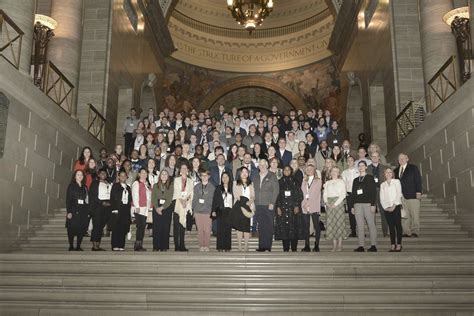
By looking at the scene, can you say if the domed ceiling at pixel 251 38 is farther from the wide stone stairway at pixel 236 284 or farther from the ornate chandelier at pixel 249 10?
the wide stone stairway at pixel 236 284

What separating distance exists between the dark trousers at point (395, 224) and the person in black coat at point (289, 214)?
1314mm

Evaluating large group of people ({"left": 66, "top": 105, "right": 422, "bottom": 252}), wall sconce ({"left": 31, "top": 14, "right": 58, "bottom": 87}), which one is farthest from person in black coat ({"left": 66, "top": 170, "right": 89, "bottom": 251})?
wall sconce ({"left": 31, "top": 14, "right": 58, "bottom": 87})

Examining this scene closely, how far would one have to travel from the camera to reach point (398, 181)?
809 centimetres

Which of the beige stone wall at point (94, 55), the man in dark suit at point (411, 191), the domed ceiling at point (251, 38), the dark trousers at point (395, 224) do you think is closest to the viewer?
the dark trousers at point (395, 224)

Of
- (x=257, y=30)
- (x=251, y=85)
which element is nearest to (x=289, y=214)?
(x=251, y=85)

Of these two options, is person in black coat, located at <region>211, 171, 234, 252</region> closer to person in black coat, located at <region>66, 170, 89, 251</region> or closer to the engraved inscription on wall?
person in black coat, located at <region>66, 170, 89, 251</region>

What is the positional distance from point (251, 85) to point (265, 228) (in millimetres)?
21643

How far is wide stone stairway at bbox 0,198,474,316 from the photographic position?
20.3 ft

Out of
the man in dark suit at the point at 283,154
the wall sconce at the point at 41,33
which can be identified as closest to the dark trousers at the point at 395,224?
the man in dark suit at the point at 283,154

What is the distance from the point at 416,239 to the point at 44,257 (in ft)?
18.5

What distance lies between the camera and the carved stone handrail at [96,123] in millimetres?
14001

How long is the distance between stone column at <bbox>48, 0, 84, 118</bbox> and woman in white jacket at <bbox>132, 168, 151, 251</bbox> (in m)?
5.73

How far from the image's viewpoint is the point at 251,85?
29.2 meters

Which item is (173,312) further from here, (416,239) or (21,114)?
(21,114)
